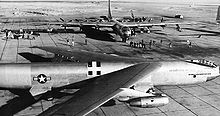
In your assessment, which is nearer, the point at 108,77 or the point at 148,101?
the point at 148,101

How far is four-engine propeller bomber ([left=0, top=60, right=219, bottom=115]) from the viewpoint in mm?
17531

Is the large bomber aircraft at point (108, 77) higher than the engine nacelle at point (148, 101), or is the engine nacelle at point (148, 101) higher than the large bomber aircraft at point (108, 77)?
the large bomber aircraft at point (108, 77)

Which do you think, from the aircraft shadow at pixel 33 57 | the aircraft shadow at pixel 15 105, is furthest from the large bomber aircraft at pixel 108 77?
the aircraft shadow at pixel 33 57

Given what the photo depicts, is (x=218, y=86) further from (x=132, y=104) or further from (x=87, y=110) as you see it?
(x=87, y=110)

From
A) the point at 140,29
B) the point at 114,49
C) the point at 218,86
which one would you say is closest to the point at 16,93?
the point at 218,86

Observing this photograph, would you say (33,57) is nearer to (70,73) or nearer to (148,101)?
(70,73)

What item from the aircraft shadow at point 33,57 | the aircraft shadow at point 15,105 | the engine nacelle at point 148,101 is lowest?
the aircraft shadow at point 15,105

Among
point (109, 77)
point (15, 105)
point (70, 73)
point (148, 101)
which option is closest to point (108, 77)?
point (109, 77)

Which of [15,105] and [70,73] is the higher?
[70,73]

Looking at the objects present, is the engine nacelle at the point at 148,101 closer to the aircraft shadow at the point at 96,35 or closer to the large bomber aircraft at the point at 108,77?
the large bomber aircraft at the point at 108,77

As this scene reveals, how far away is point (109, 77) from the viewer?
770 inches

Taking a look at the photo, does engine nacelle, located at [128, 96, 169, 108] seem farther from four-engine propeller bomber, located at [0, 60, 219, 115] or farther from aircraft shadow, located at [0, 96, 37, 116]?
aircraft shadow, located at [0, 96, 37, 116]

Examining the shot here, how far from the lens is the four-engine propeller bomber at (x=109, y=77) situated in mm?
17531

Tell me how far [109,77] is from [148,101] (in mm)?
3915
